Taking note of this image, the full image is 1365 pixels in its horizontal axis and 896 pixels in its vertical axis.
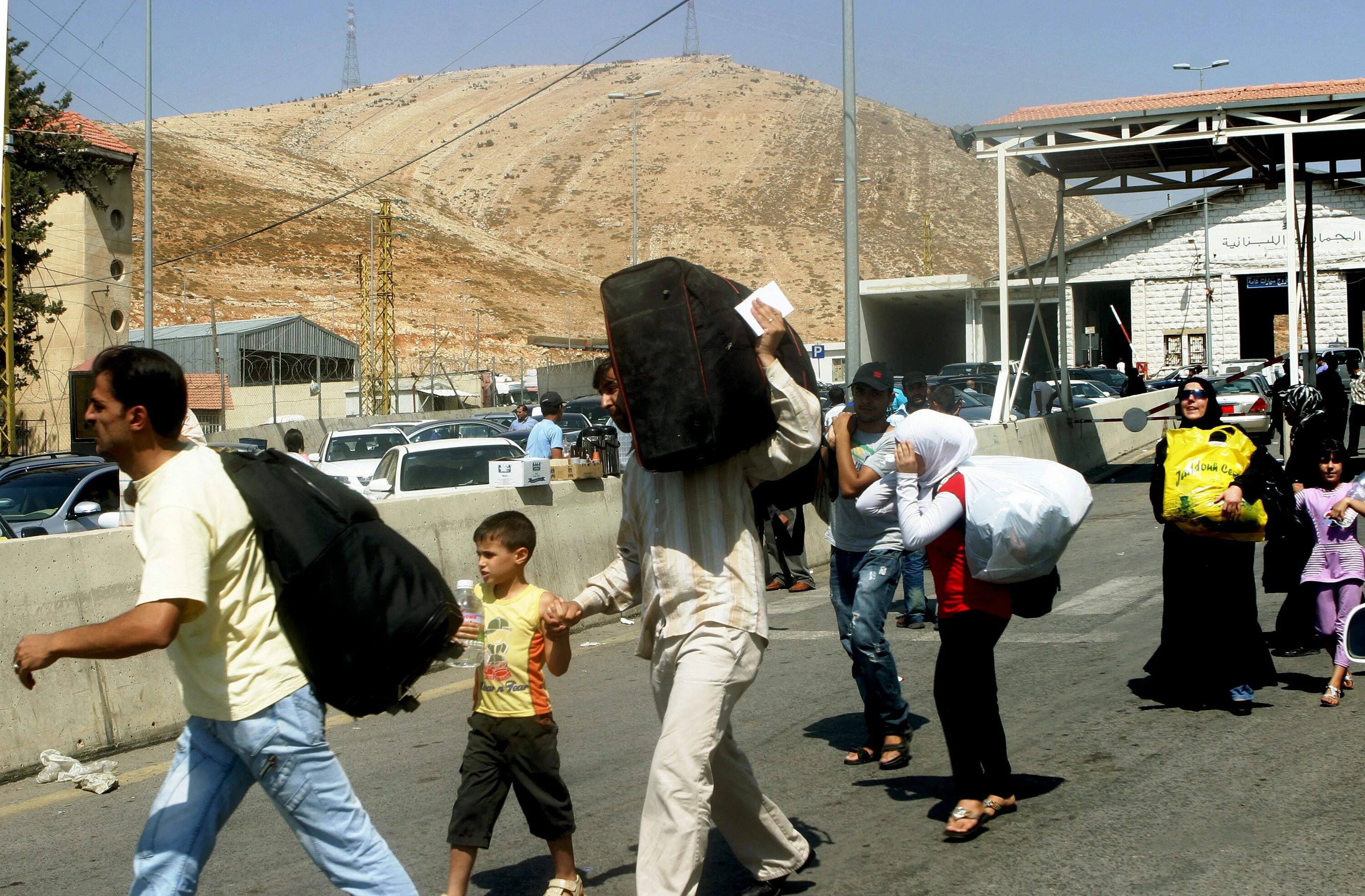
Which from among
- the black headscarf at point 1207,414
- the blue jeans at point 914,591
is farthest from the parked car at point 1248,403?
the black headscarf at point 1207,414

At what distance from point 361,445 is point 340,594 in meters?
19.4

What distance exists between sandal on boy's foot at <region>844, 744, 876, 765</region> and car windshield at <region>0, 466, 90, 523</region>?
11.0 meters

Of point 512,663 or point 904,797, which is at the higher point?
point 512,663

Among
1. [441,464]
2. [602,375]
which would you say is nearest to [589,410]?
[441,464]

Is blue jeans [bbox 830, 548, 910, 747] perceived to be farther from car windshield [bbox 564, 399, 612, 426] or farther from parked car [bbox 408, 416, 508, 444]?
car windshield [bbox 564, 399, 612, 426]

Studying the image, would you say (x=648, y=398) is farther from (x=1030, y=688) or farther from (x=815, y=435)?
(x=1030, y=688)

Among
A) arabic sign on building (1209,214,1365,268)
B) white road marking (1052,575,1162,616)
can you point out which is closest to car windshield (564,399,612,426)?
Answer: white road marking (1052,575,1162,616)

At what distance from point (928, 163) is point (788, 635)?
143m

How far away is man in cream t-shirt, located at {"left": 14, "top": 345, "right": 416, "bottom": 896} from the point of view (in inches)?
132

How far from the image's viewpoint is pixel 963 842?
511 centimetres

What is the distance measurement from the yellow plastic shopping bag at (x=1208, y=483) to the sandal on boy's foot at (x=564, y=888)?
3835 mm

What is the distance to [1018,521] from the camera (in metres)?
5.06

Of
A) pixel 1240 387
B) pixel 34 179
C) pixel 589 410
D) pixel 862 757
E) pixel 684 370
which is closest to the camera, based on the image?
pixel 684 370

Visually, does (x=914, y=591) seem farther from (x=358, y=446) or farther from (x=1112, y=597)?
(x=358, y=446)
